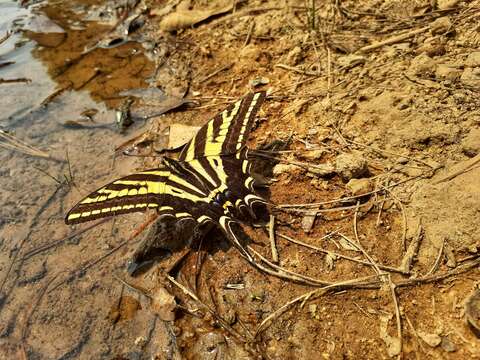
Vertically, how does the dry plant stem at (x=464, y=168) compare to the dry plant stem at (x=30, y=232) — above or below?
above

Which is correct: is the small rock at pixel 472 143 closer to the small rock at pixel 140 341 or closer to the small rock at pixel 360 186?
the small rock at pixel 360 186

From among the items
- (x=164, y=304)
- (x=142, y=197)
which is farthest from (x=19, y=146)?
(x=164, y=304)

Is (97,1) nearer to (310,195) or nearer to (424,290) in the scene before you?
(310,195)

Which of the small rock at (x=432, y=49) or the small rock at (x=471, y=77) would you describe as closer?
the small rock at (x=471, y=77)

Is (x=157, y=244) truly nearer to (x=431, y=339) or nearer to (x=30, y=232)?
(x=30, y=232)

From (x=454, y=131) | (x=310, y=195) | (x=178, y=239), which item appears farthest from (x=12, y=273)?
(x=454, y=131)

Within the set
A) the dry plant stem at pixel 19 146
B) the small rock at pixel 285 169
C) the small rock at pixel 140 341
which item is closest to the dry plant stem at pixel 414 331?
the small rock at pixel 285 169
